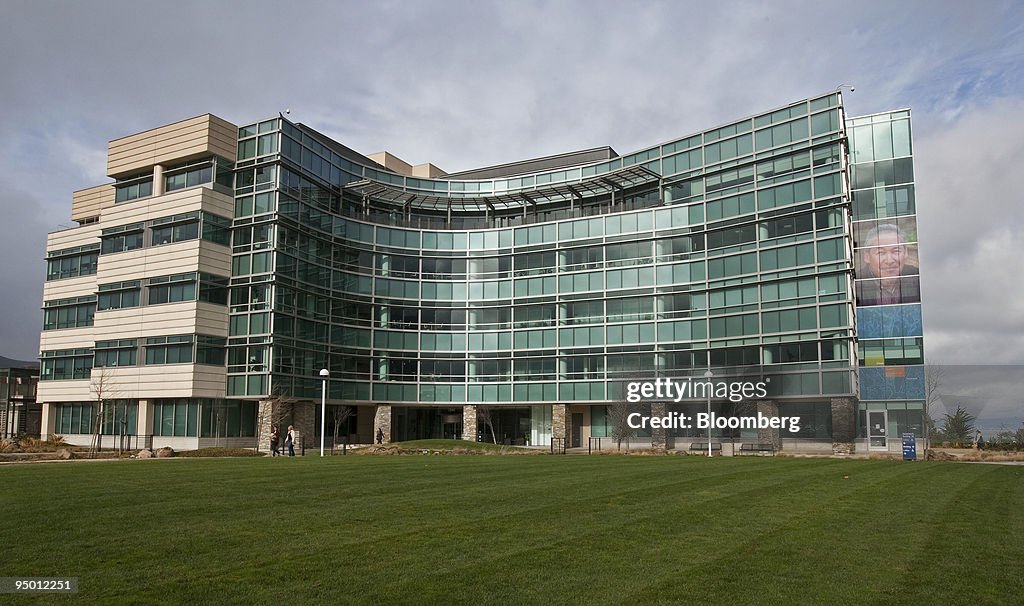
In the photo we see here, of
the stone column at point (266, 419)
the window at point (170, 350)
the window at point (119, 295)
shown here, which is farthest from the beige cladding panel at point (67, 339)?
the stone column at point (266, 419)

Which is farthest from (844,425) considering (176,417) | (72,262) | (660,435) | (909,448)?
(72,262)

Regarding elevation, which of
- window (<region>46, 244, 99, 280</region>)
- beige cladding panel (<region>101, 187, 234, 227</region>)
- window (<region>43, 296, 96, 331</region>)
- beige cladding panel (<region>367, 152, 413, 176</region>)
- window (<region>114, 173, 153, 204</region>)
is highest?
beige cladding panel (<region>367, 152, 413, 176</region>)

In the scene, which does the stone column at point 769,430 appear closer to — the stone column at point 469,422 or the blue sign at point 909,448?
the blue sign at point 909,448

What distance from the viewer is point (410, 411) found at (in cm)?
7538

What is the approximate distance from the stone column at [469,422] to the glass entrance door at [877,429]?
3095cm

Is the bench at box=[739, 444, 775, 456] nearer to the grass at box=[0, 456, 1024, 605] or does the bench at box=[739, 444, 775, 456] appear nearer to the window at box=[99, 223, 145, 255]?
the grass at box=[0, 456, 1024, 605]

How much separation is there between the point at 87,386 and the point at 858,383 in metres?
57.4

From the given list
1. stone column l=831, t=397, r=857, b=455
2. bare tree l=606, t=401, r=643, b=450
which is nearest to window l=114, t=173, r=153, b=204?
bare tree l=606, t=401, r=643, b=450

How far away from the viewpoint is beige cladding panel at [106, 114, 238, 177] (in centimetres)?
6034

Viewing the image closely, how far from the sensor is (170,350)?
59.1m

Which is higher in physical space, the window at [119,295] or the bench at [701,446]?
the window at [119,295]

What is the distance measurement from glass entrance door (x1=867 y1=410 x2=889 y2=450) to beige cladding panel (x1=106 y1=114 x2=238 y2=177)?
50797 mm

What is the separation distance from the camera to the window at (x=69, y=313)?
66.9 m

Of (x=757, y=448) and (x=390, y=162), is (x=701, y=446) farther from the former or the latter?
(x=390, y=162)
